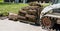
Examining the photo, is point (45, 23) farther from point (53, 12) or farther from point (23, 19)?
point (23, 19)

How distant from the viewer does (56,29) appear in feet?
21.8

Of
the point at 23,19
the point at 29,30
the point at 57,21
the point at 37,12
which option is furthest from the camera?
the point at 23,19

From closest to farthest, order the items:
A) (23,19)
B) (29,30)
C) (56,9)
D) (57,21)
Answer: (57,21)
(56,9)
(29,30)
(23,19)

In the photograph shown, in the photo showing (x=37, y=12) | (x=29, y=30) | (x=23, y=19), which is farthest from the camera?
(x=23, y=19)

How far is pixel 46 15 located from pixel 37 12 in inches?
130

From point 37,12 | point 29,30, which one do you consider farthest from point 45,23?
point 37,12

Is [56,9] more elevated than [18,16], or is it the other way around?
[56,9]

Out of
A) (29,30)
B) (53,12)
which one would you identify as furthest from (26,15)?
(53,12)

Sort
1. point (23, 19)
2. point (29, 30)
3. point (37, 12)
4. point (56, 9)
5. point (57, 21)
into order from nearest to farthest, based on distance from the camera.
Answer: point (57, 21)
point (56, 9)
point (29, 30)
point (37, 12)
point (23, 19)

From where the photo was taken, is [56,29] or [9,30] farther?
[9,30]

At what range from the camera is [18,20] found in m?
11.1

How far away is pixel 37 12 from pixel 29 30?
1821 millimetres

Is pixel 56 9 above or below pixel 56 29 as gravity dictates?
above

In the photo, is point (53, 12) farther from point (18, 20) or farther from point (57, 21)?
→ point (18, 20)
